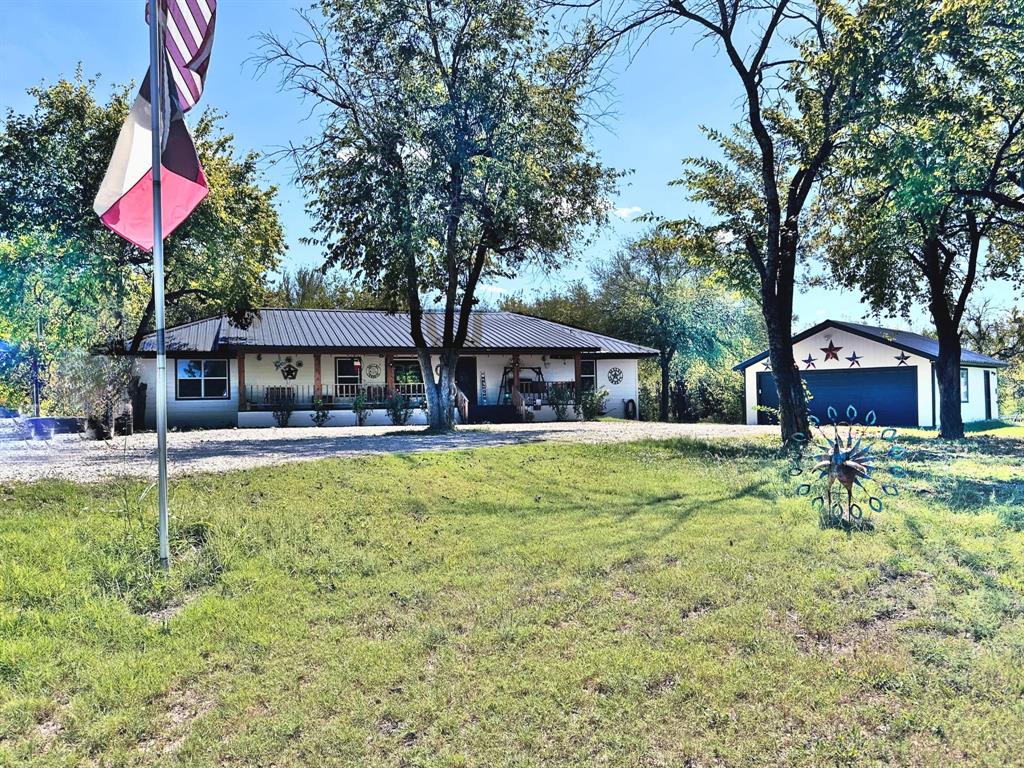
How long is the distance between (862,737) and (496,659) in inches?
71.9

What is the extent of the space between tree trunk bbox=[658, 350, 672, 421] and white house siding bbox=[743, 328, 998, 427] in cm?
650

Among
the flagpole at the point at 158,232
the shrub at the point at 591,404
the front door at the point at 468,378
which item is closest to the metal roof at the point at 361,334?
the front door at the point at 468,378

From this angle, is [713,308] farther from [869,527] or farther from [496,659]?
[496,659]

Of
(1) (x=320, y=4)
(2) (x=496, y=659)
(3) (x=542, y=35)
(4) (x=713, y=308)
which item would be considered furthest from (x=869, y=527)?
(4) (x=713, y=308)

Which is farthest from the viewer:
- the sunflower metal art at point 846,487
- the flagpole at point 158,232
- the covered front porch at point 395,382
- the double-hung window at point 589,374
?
the double-hung window at point 589,374

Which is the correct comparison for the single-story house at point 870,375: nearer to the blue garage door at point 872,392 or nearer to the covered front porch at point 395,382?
the blue garage door at point 872,392

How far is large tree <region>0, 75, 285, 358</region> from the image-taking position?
51.4 feet

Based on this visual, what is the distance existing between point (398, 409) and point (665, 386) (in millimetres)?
14648

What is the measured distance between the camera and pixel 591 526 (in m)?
6.19

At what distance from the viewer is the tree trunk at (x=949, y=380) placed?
52.7ft

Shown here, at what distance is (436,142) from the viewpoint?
535 inches

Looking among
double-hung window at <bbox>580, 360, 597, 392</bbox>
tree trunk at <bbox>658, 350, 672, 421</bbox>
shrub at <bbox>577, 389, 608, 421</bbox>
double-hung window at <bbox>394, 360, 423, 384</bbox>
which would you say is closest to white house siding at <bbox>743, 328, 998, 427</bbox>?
shrub at <bbox>577, 389, 608, 421</bbox>

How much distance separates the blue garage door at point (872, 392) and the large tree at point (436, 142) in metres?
11.7

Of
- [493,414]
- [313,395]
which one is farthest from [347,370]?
[493,414]
